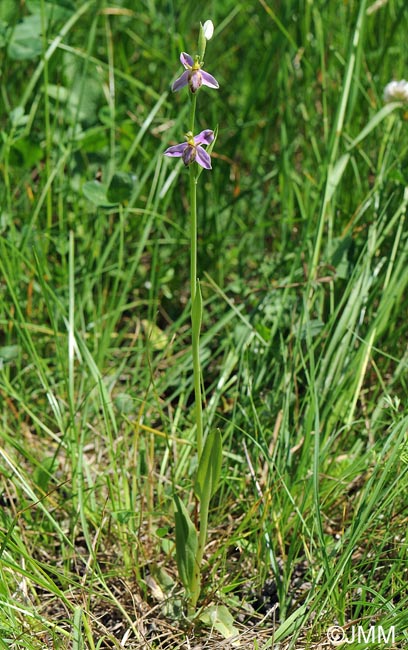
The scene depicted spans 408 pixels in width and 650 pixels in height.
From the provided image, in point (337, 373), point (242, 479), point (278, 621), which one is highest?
point (337, 373)

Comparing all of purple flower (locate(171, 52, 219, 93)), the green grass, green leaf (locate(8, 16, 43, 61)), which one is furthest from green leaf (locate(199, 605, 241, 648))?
→ green leaf (locate(8, 16, 43, 61))

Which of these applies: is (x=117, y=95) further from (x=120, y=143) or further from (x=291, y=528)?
(x=291, y=528)

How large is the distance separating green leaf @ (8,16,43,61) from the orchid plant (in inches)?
36.3

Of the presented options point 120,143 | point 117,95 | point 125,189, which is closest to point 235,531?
point 125,189

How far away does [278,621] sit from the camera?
134 cm

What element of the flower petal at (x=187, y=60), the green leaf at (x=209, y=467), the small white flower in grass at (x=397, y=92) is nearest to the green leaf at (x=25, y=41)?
the small white flower in grass at (x=397, y=92)

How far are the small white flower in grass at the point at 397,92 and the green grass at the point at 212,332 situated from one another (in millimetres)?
24

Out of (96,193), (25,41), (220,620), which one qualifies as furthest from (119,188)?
(220,620)

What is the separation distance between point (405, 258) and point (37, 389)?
0.89m

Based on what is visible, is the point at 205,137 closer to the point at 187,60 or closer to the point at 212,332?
the point at 187,60

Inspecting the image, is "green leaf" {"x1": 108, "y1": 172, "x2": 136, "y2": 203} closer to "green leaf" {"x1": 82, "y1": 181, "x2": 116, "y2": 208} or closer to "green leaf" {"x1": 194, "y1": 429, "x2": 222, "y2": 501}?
"green leaf" {"x1": 82, "y1": 181, "x2": 116, "y2": 208}

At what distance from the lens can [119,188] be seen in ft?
6.02

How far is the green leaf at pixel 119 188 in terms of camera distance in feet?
6.01

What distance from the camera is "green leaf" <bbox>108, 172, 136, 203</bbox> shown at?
1.83m
